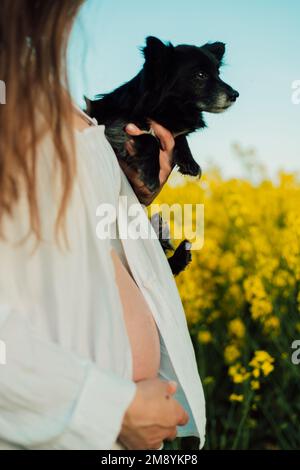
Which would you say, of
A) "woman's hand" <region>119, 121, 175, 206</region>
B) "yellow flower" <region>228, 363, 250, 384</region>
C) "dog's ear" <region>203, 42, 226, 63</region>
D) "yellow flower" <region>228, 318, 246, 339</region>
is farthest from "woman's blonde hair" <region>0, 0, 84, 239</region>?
"yellow flower" <region>228, 318, 246, 339</region>

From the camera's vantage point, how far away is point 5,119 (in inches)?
33.8

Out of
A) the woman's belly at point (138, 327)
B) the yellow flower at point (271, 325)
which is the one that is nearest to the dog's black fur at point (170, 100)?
the woman's belly at point (138, 327)

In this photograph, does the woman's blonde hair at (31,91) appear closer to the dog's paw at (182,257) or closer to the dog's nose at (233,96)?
the dog's paw at (182,257)

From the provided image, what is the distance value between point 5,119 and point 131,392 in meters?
0.40

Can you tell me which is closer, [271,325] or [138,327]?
[138,327]

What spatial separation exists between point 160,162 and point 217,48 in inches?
25.0

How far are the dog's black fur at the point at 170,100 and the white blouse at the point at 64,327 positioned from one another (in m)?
0.72

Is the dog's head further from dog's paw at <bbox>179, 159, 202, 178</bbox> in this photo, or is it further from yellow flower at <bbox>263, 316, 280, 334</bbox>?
yellow flower at <bbox>263, 316, 280, 334</bbox>

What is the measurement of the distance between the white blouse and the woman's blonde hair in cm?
2

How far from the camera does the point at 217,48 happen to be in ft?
6.82

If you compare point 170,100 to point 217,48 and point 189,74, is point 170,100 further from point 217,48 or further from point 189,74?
point 217,48

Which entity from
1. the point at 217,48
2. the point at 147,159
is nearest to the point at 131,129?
the point at 147,159
